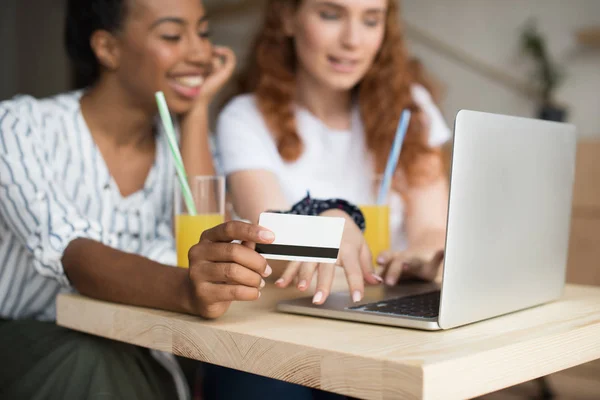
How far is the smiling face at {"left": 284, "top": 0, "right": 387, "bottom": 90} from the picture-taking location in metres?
1.63

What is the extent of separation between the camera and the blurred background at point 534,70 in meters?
3.15

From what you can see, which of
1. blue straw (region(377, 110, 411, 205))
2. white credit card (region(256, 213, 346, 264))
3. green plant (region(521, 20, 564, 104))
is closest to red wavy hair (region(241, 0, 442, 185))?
blue straw (region(377, 110, 411, 205))

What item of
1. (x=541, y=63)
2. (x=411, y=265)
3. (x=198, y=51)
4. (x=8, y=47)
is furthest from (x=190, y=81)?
(x=8, y=47)

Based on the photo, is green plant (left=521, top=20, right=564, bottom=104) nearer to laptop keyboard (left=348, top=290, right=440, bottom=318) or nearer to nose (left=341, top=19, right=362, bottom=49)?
nose (left=341, top=19, right=362, bottom=49)

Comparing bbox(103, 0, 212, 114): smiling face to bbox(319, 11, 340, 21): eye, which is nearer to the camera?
bbox(103, 0, 212, 114): smiling face

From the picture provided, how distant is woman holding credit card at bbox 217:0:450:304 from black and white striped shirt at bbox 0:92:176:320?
202mm

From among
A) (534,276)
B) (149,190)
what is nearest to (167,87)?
(149,190)

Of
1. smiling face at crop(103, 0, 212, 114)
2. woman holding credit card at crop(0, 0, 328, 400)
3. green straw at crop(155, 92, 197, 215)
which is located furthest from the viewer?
smiling face at crop(103, 0, 212, 114)

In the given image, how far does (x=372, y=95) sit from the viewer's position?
A: 70.5 inches

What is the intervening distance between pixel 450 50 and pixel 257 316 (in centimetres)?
319

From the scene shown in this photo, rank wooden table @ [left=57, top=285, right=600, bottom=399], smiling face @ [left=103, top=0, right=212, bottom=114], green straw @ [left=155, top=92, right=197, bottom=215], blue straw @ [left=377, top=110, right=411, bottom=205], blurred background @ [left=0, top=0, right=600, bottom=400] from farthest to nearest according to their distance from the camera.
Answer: blurred background @ [left=0, top=0, right=600, bottom=400] < smiling face @ [left=103, top=0, right=212, bottom=114] < blue straw @ [left=377, top=110, right=411, bottom=205] < green straw @ [left=155, top=92, right=197, bottom=215] < wooden table @ [left=57, top=285, right=600, bottom=399]

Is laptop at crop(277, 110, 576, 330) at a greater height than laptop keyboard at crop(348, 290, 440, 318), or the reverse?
laptop at crop(277, 110, 576, 330)

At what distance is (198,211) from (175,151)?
0.11m

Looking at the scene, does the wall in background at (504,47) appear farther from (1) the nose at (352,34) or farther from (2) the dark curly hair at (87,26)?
(2) the dark curly hair at (87,26)
